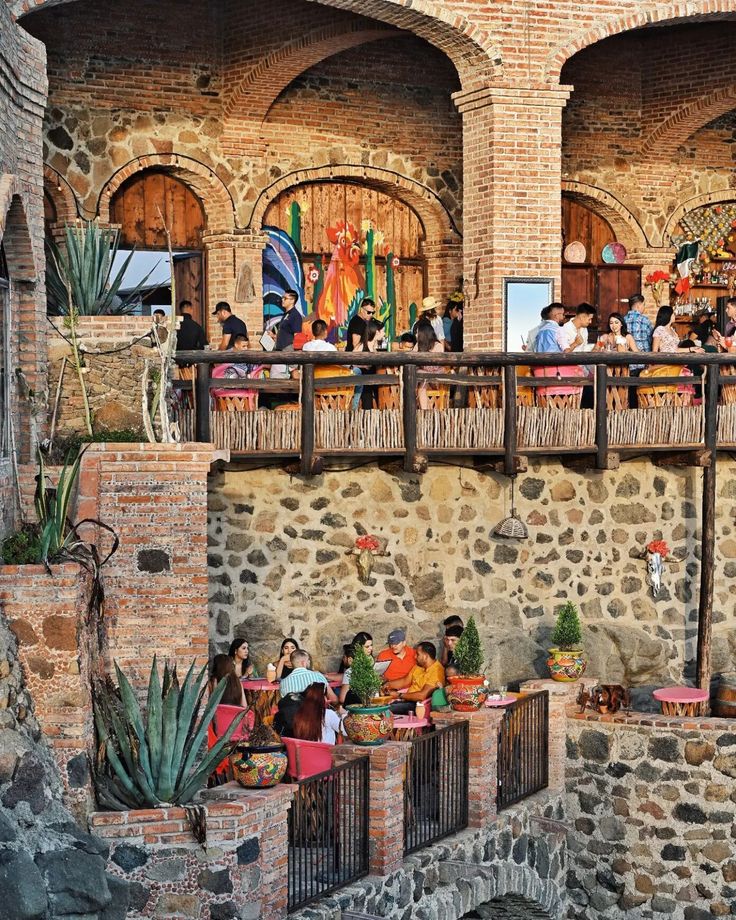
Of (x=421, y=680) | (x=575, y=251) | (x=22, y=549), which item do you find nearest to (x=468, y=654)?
(x=421, y=680)

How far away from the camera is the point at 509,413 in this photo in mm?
15664

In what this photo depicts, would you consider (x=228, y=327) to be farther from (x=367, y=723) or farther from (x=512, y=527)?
(x=367, y=723)

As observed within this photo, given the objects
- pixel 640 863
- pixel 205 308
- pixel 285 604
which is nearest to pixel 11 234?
pixel 285 604

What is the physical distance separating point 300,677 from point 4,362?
326 centimetres

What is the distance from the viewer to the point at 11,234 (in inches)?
529

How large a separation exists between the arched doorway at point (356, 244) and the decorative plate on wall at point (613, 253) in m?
2.34

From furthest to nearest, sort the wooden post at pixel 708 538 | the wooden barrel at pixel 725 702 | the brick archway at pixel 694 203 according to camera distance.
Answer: the brick archway at pixel 694 203 < the wooden post at pixel 708 538 < the wooden barrel at pixel 725 702

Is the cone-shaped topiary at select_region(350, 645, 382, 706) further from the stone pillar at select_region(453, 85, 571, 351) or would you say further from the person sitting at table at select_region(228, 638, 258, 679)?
the stone pillar at select_region(453, 85, 571, 351)

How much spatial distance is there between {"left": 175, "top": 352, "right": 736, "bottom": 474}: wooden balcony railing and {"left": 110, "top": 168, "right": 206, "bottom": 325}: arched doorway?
165 inches

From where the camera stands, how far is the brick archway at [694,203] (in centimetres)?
2186

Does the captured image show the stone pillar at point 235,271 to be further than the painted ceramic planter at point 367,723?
Yes

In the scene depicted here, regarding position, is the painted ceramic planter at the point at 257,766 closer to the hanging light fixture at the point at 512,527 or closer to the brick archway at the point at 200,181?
the hanging light fixture at the point at 512,527

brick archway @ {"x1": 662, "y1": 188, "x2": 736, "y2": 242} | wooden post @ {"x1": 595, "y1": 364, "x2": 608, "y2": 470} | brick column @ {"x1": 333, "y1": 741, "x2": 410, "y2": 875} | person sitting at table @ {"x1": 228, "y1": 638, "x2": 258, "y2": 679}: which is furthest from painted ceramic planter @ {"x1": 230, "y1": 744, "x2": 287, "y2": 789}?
brick archway @ {"x1": 662, "y1": 188, "x2": 736, "y2": 242}

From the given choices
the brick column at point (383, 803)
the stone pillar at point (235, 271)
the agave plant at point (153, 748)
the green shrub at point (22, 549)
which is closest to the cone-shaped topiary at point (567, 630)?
the brick column at point (383, 803)
